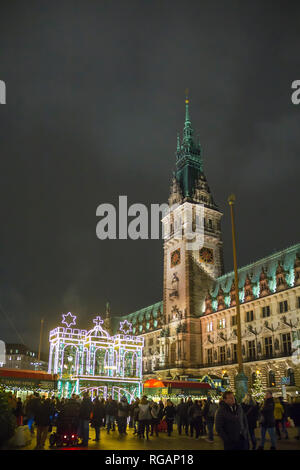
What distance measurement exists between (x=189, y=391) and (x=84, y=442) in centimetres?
2729

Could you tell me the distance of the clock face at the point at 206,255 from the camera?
78825 millimetres

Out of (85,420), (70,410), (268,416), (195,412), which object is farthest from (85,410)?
Result: (268,416)

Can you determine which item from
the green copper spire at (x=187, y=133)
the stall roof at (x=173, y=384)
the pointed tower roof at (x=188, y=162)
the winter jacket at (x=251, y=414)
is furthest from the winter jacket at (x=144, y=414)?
the green copper spire at (x=187, y=133)

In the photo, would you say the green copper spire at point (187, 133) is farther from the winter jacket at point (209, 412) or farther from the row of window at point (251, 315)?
the winter jacket at point (209, 412)

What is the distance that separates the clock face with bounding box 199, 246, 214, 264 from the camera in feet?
259

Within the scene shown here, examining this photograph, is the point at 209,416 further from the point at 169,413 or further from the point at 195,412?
the point at 169,413

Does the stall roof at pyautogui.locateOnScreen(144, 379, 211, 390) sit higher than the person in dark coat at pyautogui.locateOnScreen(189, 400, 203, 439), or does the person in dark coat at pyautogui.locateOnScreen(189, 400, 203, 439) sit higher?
the stall roof at pyautogui.locateOnScreen(144, 379, 211, 390)

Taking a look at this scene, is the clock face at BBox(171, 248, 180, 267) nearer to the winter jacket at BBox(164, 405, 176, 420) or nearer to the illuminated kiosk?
the illuminated kiosk

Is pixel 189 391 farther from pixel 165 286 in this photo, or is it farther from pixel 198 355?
pixel 165 286

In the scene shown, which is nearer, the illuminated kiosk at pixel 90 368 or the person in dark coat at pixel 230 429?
the person in dark coat at pixel 230 429

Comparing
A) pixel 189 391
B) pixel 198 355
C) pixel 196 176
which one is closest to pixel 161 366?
pixel 198 355

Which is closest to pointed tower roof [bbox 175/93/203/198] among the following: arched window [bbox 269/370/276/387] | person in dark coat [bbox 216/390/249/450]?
arched window [bbox 269/370/276/387]
